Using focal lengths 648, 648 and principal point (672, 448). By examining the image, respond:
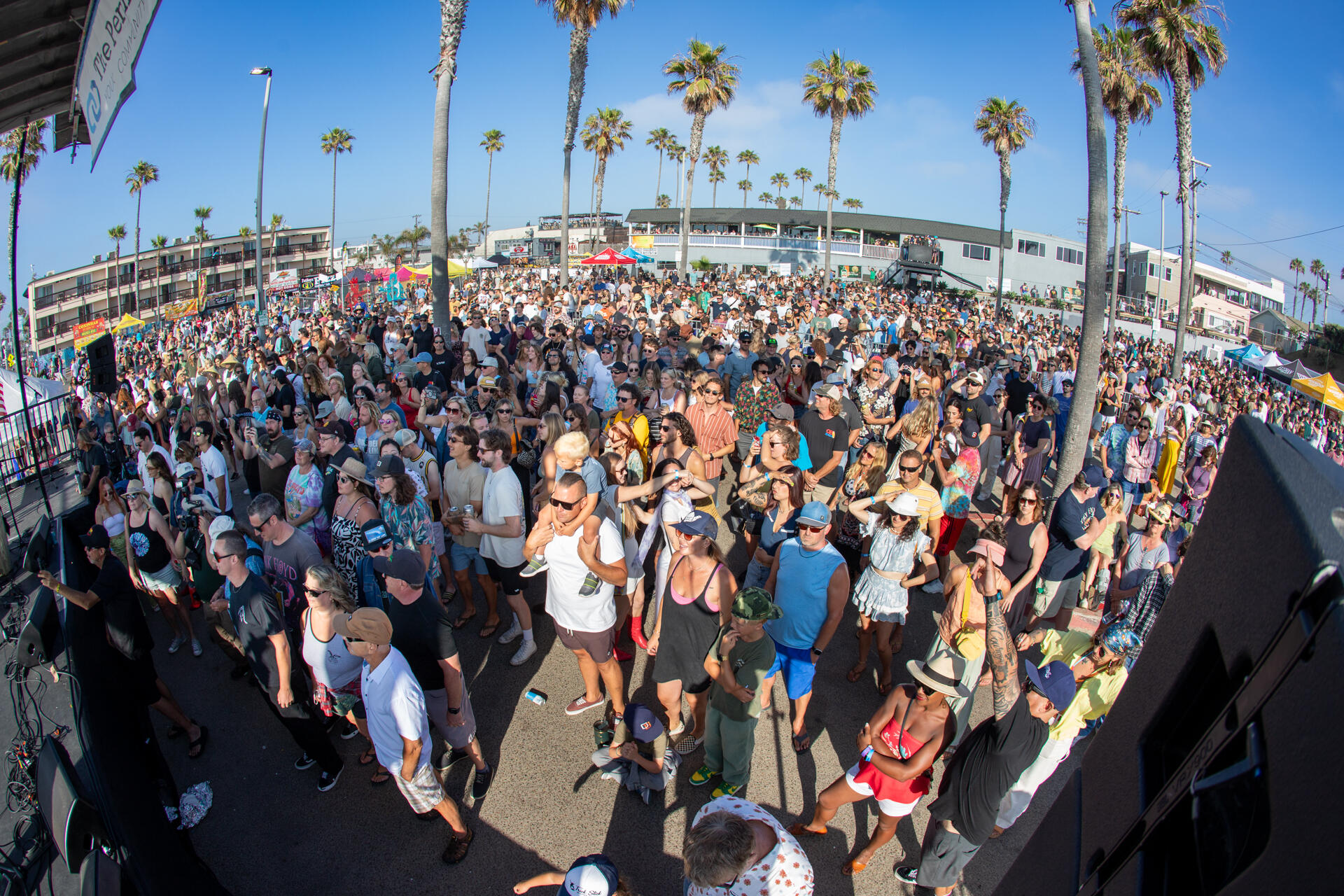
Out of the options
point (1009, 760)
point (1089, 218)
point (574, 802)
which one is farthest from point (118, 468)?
point (1089, 218)

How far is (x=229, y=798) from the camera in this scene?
13.4 ft

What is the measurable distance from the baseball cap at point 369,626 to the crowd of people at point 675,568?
0.05ft

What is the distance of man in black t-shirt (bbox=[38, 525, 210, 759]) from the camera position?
406 cm

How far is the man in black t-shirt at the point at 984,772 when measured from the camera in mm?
2936

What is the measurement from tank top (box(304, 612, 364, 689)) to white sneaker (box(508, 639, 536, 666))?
1446 millimetres

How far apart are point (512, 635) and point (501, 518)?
4.27 ft

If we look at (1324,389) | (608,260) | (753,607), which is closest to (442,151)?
(753,607)

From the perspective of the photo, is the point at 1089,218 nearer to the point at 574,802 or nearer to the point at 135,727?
the point at 574,802

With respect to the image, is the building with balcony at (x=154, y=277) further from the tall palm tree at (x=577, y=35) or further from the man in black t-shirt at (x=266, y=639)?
the man in black t-shirt at (x=266, y=639)

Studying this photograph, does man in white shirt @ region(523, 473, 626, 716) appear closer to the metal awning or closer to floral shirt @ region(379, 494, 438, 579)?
floral shirt @ region(379, 494, 438, 579)

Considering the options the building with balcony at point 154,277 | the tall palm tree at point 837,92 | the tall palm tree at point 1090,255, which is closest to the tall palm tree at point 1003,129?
the tall palm tree at point 837,92

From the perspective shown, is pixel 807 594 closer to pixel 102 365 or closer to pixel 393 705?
pixel 393 705

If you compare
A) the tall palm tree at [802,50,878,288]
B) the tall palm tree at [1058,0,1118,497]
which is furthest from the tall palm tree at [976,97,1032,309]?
the tall palm tree at [1058,0,1118,497]

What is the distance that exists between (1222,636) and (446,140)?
1330cm
